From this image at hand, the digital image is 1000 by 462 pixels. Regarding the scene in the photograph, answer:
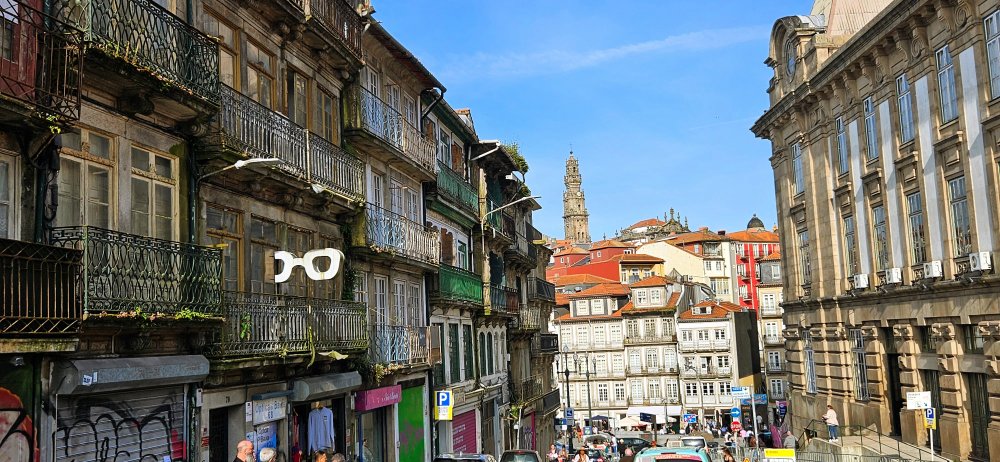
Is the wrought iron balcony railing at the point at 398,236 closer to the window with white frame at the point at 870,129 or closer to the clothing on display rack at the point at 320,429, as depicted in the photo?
the clothing on display rack at the point at 320,429

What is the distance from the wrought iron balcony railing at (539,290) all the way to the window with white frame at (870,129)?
68.9ft

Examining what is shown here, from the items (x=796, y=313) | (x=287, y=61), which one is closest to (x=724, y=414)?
(x=796, y=313)

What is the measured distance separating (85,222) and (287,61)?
782cm

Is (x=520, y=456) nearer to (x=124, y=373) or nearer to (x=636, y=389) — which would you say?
(x=124, y=373)

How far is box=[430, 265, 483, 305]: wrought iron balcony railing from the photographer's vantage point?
28734mm

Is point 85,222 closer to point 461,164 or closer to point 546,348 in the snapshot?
point 461,164

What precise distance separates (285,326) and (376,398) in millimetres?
6104

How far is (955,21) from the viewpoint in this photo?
29.0 meters

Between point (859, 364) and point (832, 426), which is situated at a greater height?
point (859, 364)

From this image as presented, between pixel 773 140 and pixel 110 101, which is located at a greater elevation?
pixel 773 140

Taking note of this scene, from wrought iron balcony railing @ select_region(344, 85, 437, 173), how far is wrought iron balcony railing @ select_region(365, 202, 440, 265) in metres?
1.74

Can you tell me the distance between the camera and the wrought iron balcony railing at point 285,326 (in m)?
15.2

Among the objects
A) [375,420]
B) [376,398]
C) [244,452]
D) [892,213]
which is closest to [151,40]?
[244,452]

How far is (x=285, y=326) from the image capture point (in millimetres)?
16953
